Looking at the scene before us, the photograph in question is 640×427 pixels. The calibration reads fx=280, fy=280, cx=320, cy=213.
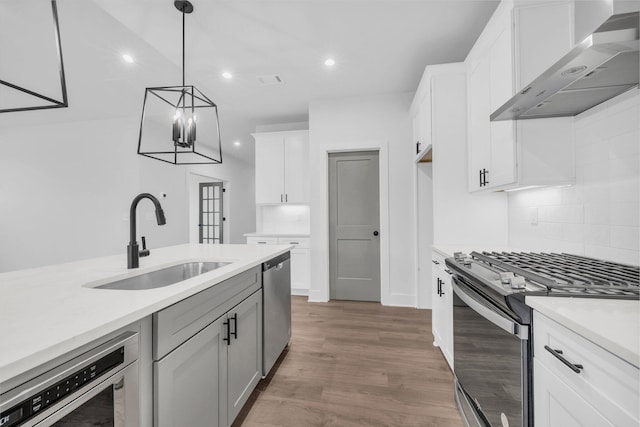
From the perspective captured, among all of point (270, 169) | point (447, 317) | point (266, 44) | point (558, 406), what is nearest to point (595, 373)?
point (558, 406)

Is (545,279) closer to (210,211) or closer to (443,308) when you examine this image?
(443,308)

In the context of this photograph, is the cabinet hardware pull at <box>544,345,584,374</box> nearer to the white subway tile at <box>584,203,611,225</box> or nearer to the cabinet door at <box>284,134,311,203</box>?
the white subway tile at <box>584,203,611,225</box>

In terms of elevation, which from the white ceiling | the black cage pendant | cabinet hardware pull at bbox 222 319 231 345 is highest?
the white ceiling

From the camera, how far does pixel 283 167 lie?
14.5 feet

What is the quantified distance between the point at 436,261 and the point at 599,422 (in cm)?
169

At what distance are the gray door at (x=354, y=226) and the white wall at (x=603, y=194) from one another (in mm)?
2103

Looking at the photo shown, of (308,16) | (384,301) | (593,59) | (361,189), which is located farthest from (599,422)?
(361,189)

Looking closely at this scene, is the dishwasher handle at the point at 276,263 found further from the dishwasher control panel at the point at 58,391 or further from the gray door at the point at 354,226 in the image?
the gray door at the point at 354,226

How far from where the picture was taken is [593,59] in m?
1.03

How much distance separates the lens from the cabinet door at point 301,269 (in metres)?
4.14

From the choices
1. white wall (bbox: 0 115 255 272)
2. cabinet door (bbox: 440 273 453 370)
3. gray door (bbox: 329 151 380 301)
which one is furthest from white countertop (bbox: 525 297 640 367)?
white wall (bbox: 0 115 255 272)

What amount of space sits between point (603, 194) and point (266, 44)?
2.71 metres

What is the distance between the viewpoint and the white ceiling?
2.14m

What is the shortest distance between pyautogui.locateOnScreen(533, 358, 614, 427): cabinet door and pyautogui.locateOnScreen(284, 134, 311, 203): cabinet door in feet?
11.7
